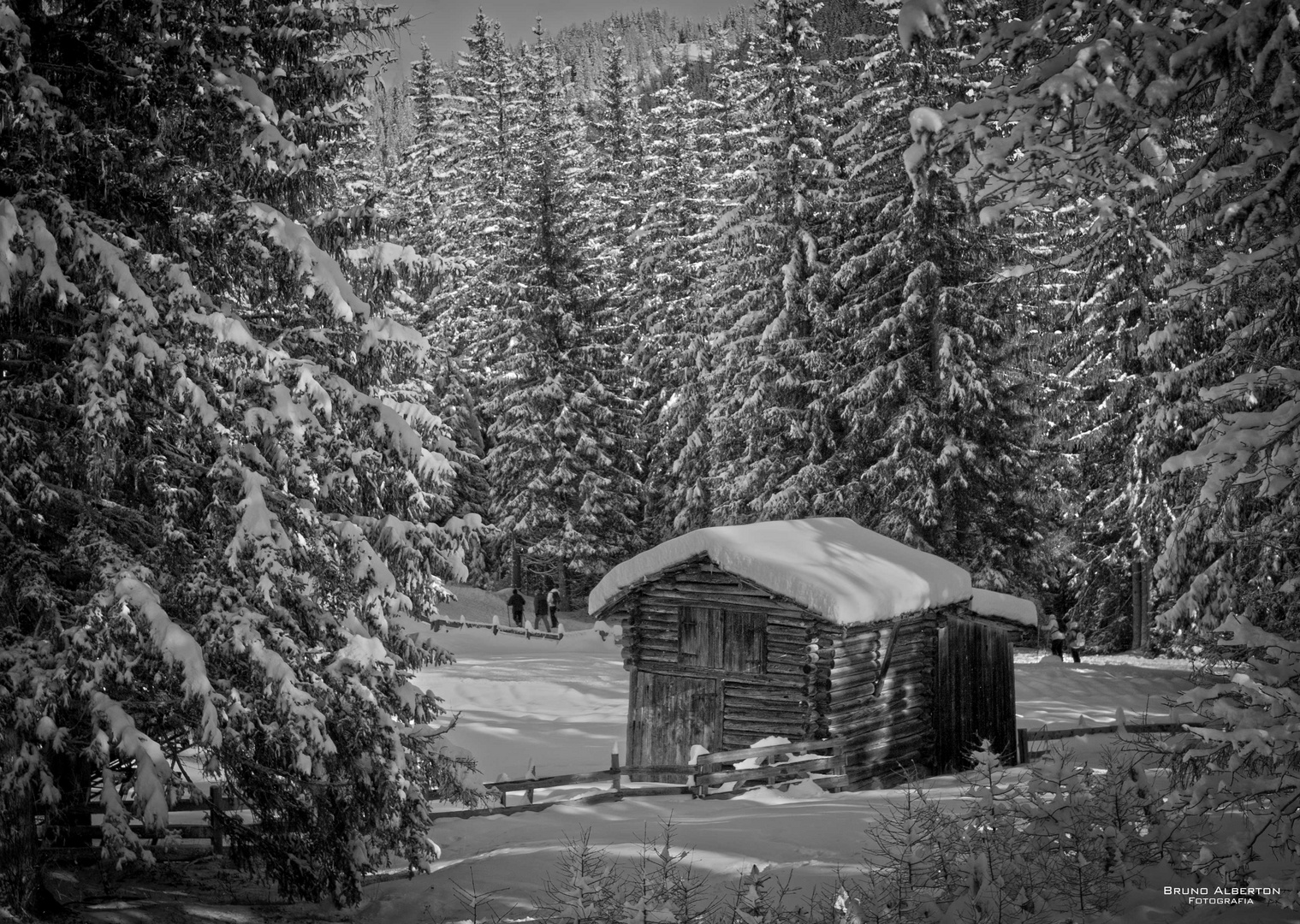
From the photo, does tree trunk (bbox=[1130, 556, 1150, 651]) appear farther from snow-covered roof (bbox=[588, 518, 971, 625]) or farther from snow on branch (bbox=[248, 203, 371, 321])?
snow on branch (bbox=[248, 203, 371, 321])

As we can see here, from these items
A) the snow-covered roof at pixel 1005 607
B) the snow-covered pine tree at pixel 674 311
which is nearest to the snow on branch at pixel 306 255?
the snow-covered roof at pixel 1005 607

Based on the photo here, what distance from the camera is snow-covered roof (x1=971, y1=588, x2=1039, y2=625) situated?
1933 centimetres

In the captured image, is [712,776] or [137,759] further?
[712,776]

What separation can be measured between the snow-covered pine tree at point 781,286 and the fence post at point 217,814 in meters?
19.2

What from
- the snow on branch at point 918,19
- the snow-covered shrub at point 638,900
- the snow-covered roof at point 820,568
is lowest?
the snow-covered shrub at point 638,900

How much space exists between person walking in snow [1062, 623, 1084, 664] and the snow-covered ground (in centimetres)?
69

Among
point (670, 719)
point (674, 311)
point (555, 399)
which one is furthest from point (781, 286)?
point (670, 719)

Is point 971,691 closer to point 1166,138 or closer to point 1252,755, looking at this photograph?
point 1166,138

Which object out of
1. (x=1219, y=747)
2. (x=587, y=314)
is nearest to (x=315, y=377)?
(x=1219, y=747)

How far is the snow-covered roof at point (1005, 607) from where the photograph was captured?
1933 cm

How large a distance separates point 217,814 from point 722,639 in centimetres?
917

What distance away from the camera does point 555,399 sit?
37438 millimetres

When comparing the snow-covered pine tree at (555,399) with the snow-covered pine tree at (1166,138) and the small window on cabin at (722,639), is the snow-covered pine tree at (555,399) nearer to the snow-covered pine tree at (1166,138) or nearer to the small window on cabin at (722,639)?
the small window on cabin at (722,639)

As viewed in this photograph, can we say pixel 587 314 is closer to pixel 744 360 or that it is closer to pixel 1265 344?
pixel 744 360
